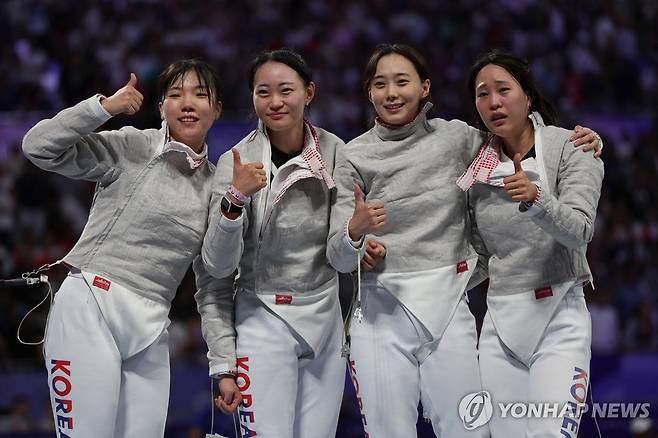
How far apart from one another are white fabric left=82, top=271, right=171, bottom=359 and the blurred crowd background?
284cm

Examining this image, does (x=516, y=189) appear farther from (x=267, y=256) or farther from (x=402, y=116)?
(x=267, y=256)

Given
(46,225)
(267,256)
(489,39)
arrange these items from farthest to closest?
1. (489,39)
2. (46,225)
3. (267,256)

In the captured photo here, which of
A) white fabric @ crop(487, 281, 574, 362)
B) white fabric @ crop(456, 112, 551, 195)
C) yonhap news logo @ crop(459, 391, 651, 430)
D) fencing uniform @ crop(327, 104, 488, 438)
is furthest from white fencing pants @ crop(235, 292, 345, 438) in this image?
white fabric @ crop(456, 112, 551, 195)

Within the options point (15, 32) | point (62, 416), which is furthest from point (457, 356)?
point (15, 32)

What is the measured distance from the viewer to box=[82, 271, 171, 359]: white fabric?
3.33 m

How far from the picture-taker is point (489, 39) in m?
10.3

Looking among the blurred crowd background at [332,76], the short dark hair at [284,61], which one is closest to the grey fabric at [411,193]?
the short dark hair at [284,61]

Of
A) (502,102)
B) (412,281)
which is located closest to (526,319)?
(412,281)

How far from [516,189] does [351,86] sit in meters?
6.53

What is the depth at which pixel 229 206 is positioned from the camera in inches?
127

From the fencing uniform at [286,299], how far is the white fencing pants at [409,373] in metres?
0.15

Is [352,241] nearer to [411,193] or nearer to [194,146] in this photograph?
[411,193]

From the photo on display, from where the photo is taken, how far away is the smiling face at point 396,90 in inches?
137

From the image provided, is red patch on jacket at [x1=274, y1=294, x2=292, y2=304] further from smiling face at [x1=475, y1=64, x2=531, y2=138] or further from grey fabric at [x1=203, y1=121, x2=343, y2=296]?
smiling face at [x1=475, y1=64, x2=531, y2=138]
